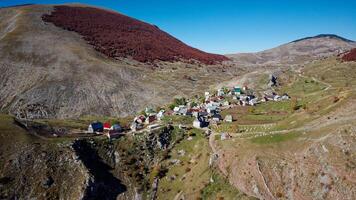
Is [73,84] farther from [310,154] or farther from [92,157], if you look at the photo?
[310,154]

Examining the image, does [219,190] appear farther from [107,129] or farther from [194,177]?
[107,129]

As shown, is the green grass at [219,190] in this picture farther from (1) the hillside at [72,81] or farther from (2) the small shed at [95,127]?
(1) the hillside at [72,81]

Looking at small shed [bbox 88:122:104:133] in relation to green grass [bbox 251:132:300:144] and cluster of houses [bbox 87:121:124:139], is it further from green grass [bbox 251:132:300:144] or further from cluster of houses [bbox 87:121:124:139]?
green grass [bbox 251:132:300:144]

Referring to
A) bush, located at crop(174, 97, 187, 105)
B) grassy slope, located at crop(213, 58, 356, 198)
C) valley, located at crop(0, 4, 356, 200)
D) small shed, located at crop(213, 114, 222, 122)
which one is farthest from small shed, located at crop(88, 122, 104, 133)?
bush, located at crop(174, 97, 187, 105)

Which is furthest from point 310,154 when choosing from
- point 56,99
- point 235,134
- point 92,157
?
point 56,99

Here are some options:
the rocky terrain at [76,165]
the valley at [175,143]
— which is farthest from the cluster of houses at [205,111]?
the rocky terrain at [76,165]
